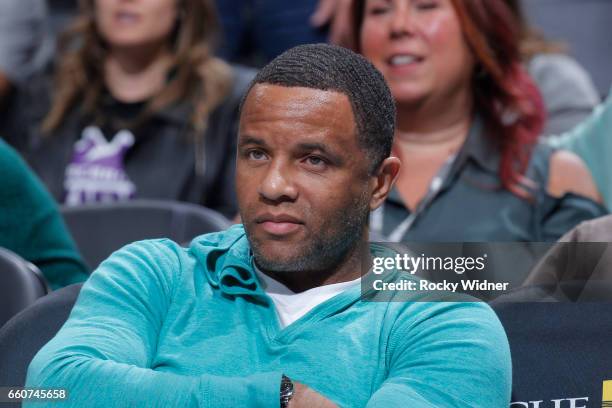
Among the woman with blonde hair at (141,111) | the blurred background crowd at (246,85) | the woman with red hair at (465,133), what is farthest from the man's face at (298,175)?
the woman with blonde hair at (141,111)

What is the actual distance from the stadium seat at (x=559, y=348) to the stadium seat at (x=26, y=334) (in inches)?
21.8

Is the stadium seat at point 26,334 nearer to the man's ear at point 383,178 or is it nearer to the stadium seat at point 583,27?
the man's ear at point 383,178

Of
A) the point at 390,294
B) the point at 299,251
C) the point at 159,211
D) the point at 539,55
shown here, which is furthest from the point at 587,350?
the point at 539,55

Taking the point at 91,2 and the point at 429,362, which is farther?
the point at 91,2

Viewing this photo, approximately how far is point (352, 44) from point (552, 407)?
1199 mm

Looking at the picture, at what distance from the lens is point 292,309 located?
4.10ft

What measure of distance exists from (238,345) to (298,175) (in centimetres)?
21

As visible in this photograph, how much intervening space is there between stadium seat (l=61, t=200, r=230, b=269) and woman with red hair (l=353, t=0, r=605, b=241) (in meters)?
0.37

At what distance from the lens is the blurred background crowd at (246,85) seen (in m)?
2.12

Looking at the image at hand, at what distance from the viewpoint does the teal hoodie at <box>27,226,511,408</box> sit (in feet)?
3.61

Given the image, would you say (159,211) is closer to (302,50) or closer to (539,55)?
(302,50)

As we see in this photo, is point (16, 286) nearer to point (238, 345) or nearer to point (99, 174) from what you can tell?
point (238, 345)

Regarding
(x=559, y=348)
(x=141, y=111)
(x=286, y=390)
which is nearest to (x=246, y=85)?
(x=141, y=111)

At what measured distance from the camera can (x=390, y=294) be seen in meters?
1.22
